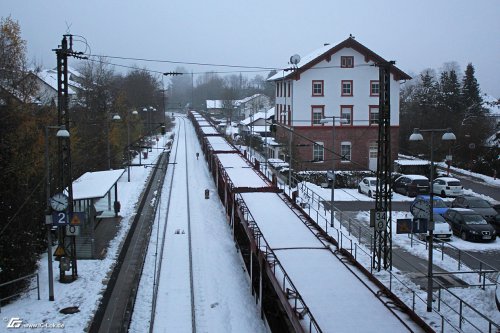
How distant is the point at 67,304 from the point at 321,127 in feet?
104

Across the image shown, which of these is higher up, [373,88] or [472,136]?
[373,88]

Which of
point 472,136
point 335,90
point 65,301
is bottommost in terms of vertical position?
point 65,301

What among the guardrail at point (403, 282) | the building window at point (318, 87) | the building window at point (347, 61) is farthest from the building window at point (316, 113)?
the guardrail at point (403, 282)

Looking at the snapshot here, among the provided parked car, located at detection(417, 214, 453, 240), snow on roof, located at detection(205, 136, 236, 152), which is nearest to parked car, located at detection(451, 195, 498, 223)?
parked car, located at detection(417, 214, 453, 240)

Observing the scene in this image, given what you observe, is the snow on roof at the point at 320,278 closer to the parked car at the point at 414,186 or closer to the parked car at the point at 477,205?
the parked car at the point at 477,205

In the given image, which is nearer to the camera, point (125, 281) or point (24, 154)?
point (125, 281)

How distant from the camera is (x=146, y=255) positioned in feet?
65.3

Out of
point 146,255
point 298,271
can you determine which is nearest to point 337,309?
point 298,271

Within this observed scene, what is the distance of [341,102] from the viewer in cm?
4381

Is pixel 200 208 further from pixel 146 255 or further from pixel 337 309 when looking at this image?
pixel 337 309

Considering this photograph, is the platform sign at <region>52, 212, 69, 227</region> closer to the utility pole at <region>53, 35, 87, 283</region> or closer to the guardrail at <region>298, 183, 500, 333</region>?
the utility pole at <region>53, 35, 87, 283</region>

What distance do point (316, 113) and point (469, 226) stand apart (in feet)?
76.9

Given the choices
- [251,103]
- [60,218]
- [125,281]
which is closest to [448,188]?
[125,281]

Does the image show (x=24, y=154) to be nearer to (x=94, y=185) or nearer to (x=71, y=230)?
(x=94, y=185)
